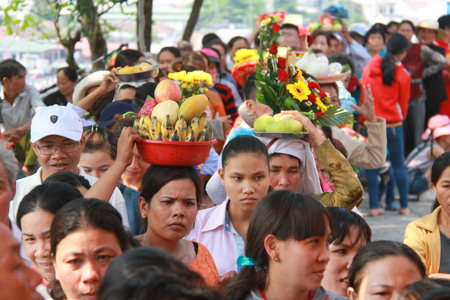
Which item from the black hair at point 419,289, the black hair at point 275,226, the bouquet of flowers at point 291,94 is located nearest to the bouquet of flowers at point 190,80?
the bouquet of flowers at point 291,94

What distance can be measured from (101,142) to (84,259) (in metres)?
1.80

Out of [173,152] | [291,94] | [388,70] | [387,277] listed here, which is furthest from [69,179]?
[388,70]

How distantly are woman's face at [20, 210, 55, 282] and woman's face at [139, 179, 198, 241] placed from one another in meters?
0.63

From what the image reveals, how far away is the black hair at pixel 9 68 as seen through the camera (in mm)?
6861

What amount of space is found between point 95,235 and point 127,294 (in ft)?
2.40

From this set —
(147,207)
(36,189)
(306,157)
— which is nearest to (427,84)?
(306,157)

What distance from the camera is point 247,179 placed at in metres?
3.18

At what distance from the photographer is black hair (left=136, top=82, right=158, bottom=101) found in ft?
16.0

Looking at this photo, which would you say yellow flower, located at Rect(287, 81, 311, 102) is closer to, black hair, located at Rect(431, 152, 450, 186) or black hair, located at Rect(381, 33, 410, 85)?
black hair, located at Rect(431, 152, 450, 186)

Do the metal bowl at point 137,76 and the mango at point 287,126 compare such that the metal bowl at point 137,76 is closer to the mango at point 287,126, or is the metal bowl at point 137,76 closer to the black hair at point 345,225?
the mango at point 287,126

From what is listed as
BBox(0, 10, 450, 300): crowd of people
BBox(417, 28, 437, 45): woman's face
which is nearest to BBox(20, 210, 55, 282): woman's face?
BBox(0, 10, 450, 300): crowd of people

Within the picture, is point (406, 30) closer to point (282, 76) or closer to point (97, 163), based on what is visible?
point (282, 76)

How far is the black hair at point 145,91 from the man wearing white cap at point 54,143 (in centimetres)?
136

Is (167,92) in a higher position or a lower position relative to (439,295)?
higher
